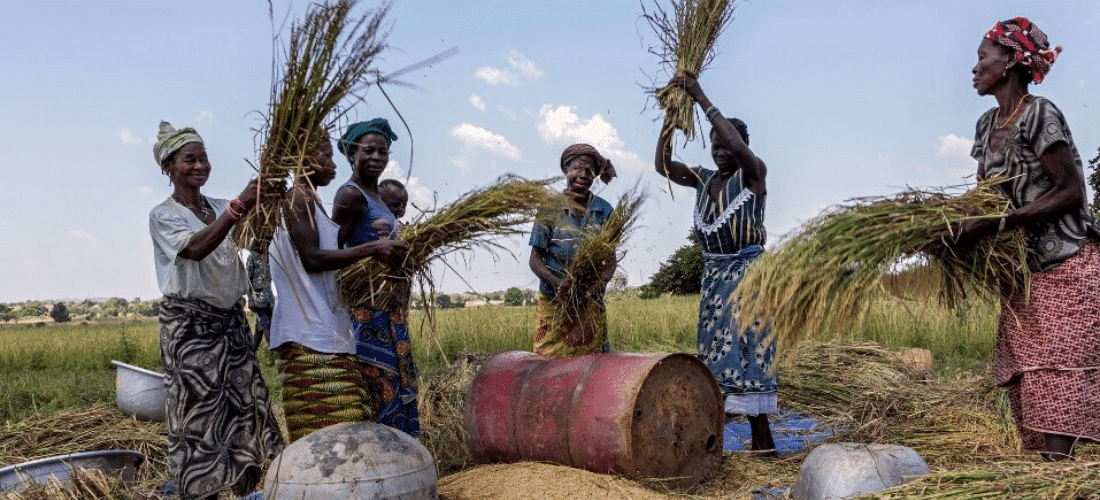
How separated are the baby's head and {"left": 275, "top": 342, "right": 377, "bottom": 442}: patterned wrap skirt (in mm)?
2248

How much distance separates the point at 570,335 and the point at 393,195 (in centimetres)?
180

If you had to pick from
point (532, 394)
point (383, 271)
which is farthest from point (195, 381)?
point (532, 394)

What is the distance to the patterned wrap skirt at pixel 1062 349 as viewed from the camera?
12.0 feet

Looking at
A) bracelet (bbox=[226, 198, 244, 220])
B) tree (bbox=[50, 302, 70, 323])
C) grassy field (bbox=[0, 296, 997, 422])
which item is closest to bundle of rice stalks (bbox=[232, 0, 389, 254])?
bracelet (bbox=[226, 198, 244, 220])

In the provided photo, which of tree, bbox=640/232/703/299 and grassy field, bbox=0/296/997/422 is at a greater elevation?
tree, bbox=640/232/703/299

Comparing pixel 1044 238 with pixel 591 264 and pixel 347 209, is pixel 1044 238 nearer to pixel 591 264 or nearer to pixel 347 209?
pixel 591 264

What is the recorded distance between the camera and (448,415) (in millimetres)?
5523

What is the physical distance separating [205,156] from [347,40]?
2.93ft

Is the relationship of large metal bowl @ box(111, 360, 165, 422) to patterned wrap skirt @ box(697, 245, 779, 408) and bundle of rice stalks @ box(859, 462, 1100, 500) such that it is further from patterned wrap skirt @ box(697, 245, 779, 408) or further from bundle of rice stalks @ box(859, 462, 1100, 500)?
bundle of rice stalks @ box(859, 462, 1100, 500)

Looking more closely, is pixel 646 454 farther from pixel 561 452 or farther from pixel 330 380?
pixel 330 380

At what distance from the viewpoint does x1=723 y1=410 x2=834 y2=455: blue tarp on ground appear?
Answer: 530 cm

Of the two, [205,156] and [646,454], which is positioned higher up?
[205,156]

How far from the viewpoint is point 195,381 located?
383cm

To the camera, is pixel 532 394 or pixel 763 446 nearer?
pixel 532 394
